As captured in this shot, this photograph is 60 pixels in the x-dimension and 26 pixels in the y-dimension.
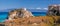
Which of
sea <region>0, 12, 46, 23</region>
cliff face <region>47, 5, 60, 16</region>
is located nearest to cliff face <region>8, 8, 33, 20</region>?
sea <region>0, 12, 46, 23</region>

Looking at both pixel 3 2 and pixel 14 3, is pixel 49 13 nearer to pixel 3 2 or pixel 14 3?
pixel 14 3

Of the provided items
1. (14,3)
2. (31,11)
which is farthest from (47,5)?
(14,3)

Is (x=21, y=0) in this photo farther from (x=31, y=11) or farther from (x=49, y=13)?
(x=49, y=13)

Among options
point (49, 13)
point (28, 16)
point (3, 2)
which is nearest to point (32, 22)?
point (28, 16)

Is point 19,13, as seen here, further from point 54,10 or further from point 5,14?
point 54,10

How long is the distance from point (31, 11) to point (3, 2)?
428mm

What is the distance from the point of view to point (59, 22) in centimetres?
230

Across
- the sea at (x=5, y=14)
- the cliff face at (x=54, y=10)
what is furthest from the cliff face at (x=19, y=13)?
the cliff face at (x=54, y=10)

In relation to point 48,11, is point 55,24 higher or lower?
lower

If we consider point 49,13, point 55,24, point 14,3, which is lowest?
point 55,24

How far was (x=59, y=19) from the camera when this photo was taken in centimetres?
231

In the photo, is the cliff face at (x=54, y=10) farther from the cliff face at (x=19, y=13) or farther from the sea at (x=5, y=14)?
the cliff face at (x=19, y=13)

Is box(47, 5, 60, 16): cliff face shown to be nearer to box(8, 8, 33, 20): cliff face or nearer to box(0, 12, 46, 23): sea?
box(0, 12, 46, 23): sea

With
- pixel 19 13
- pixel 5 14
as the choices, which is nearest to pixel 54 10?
pixel 19 13
